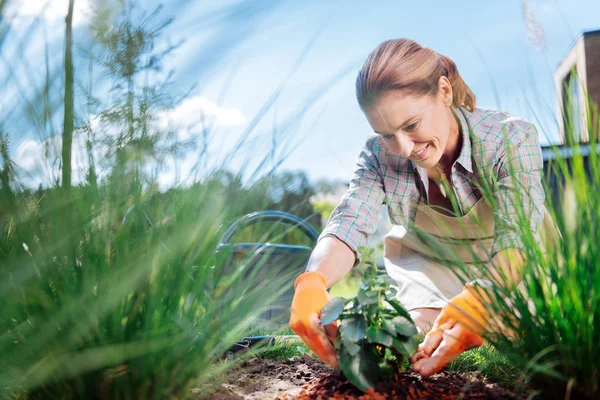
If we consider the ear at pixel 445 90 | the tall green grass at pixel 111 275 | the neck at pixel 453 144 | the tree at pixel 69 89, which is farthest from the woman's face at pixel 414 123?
the tree at pixel 69 89

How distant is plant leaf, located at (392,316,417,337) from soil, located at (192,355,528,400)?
13 centimetres

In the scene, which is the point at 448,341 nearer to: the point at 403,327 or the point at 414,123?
the point at 403,327

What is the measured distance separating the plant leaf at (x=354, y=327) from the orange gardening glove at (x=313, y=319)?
25 cm

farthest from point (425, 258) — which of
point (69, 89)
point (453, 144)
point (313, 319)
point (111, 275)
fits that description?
point (69, 89)

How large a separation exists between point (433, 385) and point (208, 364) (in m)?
0.64

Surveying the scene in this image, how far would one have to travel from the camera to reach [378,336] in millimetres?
1258

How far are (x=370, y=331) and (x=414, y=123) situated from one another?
1061 millimetres

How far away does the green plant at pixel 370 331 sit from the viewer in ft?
4.13

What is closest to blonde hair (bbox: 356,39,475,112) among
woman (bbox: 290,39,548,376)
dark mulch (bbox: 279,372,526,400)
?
woman (bbox: 290,39,548,376)

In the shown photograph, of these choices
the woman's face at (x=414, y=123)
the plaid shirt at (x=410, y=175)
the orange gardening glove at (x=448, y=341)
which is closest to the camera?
the orange gardening glove at (x=448, y=341)

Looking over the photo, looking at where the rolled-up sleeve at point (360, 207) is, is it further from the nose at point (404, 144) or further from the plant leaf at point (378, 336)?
the plant leaf at point (378, 336)

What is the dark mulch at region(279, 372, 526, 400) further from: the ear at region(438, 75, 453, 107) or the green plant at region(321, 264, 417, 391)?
the ear at region(438, 75, 453, 107)

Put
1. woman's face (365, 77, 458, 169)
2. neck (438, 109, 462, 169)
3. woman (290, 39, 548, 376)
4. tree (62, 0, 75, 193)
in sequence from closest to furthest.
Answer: tree (62, 0, 75, 193)
woman (290, 39, 548, 376)
woman's face (365, 77, 458, 169)
neck (438, 109, 462, 169)

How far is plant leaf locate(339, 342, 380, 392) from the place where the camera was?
1.25 metres
